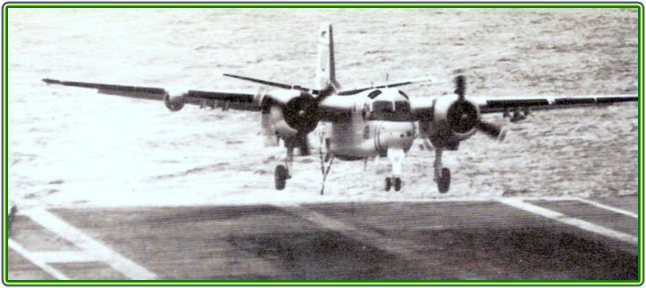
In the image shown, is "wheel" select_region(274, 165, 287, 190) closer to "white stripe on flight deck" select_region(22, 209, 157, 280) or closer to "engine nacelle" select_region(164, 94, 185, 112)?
"engine nacelle" select_region(164, 94, 185, 112)

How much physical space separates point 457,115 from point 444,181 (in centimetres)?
145

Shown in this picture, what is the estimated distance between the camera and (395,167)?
11250 mm

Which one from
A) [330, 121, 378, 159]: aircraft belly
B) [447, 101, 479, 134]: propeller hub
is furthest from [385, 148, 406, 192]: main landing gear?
[447, 101, 479, 134]: propeller hub

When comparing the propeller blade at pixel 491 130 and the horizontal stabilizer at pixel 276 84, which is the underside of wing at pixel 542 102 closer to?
the propeller blade at pixel 491 130

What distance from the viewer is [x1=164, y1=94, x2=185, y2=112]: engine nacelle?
10.2 m

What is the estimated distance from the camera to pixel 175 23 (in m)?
11.2

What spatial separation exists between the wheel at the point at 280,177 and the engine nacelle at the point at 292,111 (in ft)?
1.67

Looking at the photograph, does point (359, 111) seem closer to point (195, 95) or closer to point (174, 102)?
point (195, 95)

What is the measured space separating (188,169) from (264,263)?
175 centimetres

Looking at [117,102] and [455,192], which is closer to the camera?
[117,102]

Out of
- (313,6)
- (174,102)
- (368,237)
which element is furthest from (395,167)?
(174,102)

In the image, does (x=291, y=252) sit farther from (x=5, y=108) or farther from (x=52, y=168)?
(x=5, y=108)

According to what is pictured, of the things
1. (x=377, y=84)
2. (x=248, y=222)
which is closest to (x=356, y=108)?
(x=377, y=84)

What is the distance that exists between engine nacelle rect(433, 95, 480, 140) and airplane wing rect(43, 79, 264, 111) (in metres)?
2.48
